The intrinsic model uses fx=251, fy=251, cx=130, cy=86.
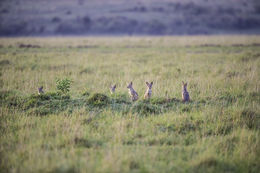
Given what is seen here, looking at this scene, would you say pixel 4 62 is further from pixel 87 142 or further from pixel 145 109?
pixel 87 142

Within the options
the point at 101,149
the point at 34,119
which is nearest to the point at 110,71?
the point at 34,119

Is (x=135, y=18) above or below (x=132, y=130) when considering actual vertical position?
above

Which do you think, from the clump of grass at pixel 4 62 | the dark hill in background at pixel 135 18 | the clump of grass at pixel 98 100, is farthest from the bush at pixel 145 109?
the dark hill in background at pixel 135 18

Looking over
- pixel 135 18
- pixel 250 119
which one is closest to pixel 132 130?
pixel 250 119

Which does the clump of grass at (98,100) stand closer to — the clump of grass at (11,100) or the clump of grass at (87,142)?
the clump of grass at (11,100)

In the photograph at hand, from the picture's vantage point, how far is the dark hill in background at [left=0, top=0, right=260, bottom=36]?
7112cm

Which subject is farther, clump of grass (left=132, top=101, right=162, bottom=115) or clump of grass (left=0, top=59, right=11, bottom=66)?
clump of grass (left=0, top=59, right=11, bottom=66)

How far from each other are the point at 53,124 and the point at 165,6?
88.0 metres

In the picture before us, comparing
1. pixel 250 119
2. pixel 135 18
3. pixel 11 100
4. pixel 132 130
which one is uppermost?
pixel 135 18

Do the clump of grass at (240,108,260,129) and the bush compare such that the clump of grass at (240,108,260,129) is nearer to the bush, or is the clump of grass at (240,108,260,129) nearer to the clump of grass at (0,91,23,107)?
the bush

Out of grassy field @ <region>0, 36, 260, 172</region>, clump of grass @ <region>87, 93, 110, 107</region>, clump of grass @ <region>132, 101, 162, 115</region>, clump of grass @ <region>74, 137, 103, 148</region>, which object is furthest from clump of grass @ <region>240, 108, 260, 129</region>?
clump of grass @ <region>87, 93, 110, 107</region>

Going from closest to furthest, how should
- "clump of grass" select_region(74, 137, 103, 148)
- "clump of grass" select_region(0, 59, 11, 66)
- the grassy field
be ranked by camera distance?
the grassy field
"clump of grass" select_region(74, 137, 103, 148)
"clump of grass" select_region(0, 59, 11, 66)

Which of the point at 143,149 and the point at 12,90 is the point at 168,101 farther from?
the point at 12,90

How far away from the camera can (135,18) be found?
77.5m
